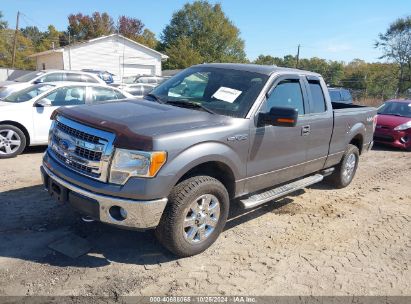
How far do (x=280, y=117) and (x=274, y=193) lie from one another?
1.10 meters

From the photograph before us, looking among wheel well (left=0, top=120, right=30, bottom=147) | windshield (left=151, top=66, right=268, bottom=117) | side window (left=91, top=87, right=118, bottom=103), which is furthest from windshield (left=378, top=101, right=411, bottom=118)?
wheel well (left=0, top=120, right=30, bottom=147)

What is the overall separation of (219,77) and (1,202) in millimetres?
3340

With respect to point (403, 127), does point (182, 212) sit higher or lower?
lower

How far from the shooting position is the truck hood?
343 centimetres

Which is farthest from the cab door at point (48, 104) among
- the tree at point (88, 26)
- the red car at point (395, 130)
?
the tree at point (88, 26)

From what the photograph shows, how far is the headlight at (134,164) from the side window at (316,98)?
281cm

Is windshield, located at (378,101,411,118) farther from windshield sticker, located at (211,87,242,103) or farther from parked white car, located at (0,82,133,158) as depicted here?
windshield sticker, located at (211,87,242,103)

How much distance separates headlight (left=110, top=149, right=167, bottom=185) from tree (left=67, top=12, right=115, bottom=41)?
2985 inches

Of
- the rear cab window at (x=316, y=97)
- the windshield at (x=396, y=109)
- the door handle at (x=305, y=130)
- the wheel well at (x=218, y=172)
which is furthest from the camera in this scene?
the windshield at (x=396, y=109)

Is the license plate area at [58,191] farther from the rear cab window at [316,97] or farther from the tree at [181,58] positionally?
the tree at [181,58]

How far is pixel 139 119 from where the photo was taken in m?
3.76

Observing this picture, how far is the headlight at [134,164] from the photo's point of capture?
342 cm

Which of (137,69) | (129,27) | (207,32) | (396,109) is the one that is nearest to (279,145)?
(396,109)

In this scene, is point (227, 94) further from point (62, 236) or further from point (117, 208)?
point (62, 236)
